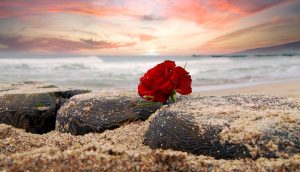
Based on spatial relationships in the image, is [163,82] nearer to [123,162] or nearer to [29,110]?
[123,162]

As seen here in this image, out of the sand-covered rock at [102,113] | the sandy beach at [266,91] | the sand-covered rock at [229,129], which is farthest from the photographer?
the sandy beach at [266,91]

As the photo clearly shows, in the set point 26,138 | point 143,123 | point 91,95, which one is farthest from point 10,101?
point 143,123

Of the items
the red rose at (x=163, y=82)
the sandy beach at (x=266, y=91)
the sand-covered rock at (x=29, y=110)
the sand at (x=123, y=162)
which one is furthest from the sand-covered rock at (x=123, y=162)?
the sandy beach at (x=266, y=91)

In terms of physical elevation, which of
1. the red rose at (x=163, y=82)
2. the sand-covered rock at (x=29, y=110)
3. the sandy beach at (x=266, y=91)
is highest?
the red rose at (x=163, y=82)

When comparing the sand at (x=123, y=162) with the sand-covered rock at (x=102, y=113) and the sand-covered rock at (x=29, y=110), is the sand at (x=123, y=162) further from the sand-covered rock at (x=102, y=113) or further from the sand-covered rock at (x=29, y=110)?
the sand-covered rock at (x=29, y=110)

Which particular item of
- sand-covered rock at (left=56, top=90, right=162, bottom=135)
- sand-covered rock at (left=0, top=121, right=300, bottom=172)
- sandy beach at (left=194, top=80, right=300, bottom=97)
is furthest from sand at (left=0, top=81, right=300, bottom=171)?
sandy beach at (left=194, top=80, right=300, bottom=97)
